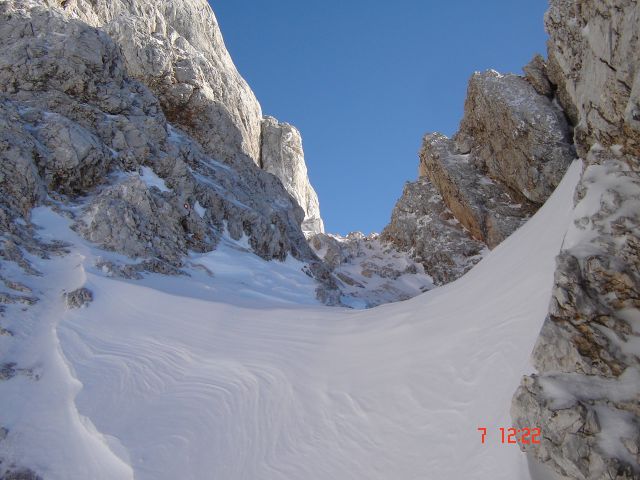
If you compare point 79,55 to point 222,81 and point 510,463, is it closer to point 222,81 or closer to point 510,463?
point 222,81

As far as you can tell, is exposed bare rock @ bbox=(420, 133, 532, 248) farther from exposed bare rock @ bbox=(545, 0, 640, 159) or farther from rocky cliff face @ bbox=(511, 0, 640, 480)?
rocky cliff face @ bbox=(511, 0, 640, 480)

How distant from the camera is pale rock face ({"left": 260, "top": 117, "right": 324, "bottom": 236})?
171 ft

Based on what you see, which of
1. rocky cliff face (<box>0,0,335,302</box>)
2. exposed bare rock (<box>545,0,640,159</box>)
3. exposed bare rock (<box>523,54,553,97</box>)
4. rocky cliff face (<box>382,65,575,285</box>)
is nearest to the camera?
exposed bare rock (<box>545,0,640,159</box>)

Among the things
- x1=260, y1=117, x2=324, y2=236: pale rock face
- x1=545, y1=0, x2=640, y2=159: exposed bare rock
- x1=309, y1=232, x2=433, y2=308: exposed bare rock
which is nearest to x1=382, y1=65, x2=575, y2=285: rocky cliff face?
x1=309, y1=232, x2=433, y2=308: exposed bare rock

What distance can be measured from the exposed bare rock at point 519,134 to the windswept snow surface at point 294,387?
2052 centimetres

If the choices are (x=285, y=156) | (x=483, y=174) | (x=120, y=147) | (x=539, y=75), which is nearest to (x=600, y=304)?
(x=120, y=147)

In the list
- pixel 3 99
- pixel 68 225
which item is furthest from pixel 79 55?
pixel 68 225

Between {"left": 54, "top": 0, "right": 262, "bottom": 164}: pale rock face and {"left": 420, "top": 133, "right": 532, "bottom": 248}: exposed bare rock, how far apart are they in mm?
16941

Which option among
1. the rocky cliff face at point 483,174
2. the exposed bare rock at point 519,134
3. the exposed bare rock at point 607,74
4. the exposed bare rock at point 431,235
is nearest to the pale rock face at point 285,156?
the exposed bare rock at point 431,235

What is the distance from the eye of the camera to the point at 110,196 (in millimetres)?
18484

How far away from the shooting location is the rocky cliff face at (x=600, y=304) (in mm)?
4234

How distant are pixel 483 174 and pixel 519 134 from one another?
25.7 ft
